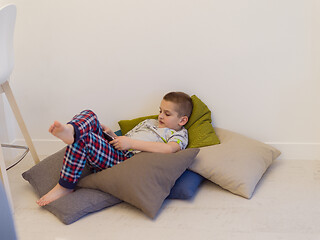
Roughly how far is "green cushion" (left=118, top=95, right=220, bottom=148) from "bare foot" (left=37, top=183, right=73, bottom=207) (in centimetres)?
60

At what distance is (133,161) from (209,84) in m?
0.74

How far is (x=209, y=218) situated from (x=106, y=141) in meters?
0.65

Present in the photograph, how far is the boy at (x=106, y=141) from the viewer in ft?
6.35

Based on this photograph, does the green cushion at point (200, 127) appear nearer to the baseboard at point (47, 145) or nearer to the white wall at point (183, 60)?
the white wall at point (183, 60)

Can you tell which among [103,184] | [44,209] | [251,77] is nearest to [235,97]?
[251,77]

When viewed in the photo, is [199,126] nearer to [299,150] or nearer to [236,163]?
[236,163]

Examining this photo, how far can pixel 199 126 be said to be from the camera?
2.35 m

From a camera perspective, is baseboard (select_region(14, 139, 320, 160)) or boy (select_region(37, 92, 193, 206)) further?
baseboard (select_region(14, 139, 320, 160))

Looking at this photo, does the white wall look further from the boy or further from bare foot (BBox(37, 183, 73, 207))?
bare foot (BBox(37, 183, 73, 207))

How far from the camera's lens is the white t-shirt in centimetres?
223

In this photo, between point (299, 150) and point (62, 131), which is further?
point (299, 150)

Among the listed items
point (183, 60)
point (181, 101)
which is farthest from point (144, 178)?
point (183, 60)

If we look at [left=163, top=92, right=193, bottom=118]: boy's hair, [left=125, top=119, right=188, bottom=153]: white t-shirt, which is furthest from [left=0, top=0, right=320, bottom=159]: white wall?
[left=125, top=119, right=188, bottom=153]: white t-shirt

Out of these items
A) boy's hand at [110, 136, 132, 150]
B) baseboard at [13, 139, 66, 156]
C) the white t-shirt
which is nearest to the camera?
boy's hand at [110, 136, 132, 150]
